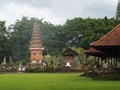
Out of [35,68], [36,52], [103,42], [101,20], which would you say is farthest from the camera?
[101,20]

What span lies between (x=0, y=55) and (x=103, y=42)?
46.2m

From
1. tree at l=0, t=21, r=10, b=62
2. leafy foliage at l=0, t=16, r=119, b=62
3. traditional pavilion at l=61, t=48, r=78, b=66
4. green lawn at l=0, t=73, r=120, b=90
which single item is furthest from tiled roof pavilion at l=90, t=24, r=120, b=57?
tree at l=0, t=21, r=10, b=62

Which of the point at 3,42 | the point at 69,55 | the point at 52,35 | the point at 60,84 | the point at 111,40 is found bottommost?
the point at 60,84

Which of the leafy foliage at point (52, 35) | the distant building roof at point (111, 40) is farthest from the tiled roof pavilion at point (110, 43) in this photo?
the leafy foliage at point (52, 35)

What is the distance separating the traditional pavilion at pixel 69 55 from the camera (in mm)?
53759

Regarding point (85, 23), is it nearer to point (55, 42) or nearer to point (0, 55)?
point (55, 42)

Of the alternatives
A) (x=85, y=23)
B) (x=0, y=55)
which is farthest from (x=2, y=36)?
(x=85, y=23)

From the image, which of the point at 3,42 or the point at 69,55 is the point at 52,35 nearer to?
the point at 3,42

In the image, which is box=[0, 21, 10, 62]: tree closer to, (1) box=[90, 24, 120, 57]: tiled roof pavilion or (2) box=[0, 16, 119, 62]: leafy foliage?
(2) box=[0, 16, 119, 62]: leafy foliage

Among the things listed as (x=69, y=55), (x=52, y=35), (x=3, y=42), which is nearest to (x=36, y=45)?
(x=3, y=42)

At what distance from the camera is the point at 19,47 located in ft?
241

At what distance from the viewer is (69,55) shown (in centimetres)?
5431

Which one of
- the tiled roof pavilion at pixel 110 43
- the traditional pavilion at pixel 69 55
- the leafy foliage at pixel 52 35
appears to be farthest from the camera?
the leafy foliage at pixel 52 35

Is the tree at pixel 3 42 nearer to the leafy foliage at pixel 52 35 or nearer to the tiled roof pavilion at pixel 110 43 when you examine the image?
the leafy foliage at pixel 52 35
